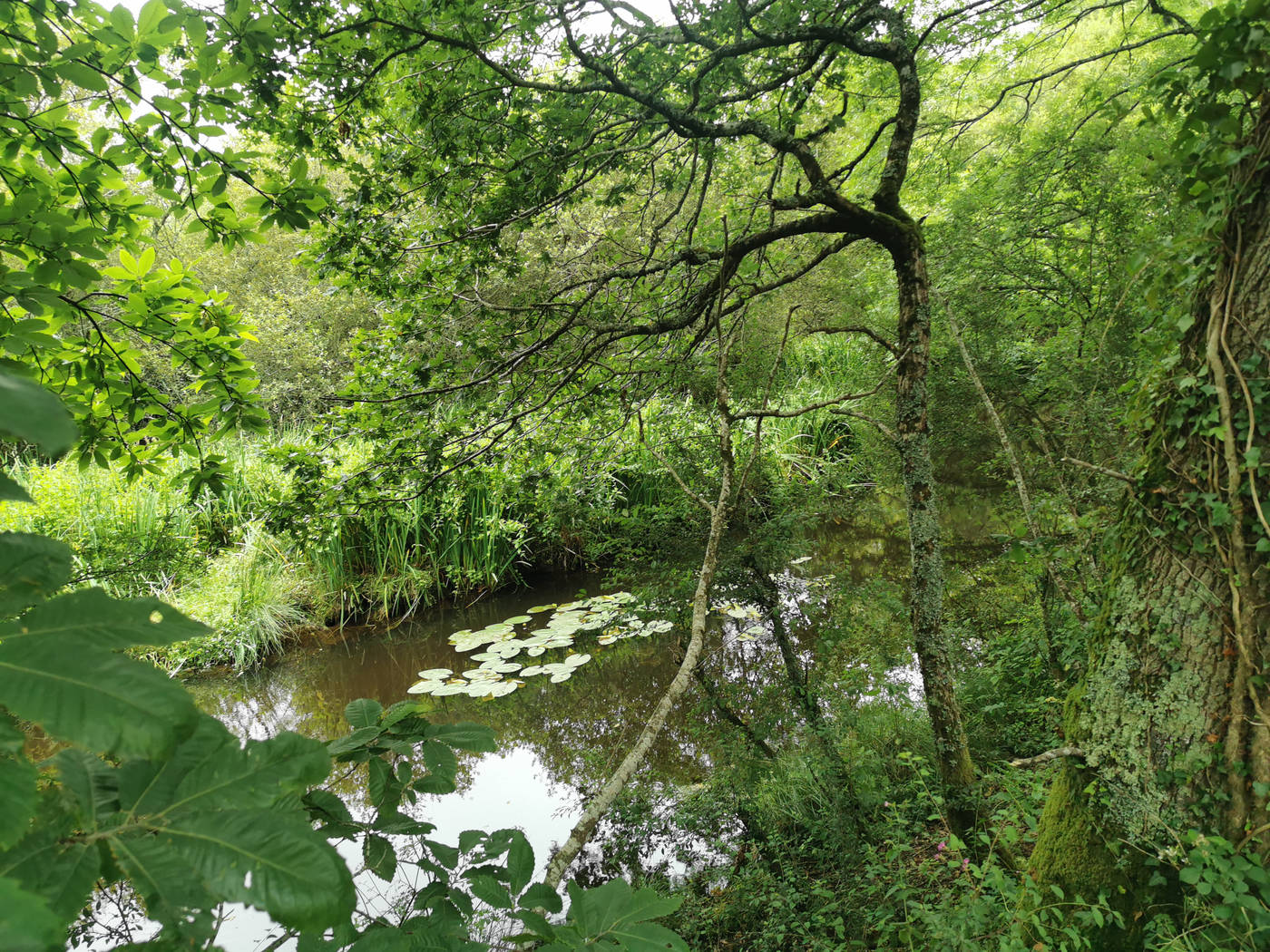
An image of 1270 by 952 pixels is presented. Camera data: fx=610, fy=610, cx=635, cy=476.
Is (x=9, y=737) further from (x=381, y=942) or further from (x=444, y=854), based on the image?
(x=444, y=854)

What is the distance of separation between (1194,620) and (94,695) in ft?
6.86

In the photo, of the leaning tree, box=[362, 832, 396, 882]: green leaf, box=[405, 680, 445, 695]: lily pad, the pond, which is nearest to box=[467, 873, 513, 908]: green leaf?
box=[362, 832, 396, 882]: green leaf

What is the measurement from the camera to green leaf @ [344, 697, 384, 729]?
0.98 m

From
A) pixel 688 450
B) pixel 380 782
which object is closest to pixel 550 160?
pixel 688 450

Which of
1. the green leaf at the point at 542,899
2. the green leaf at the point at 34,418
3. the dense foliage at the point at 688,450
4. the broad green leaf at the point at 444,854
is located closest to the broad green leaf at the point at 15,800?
the dense foliage at the point at 688,450

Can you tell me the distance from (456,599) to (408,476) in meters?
4.55

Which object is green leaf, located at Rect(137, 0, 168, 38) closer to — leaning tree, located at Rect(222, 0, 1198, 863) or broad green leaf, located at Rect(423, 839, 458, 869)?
leaning tree, located at Rect(222, 0, 1198, 863)

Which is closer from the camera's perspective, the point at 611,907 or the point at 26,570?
the point at 26,570

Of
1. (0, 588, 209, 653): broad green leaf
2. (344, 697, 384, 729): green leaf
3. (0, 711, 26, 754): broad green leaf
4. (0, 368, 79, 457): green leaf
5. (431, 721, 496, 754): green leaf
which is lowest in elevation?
(431, 721, 496, 754): green leaf

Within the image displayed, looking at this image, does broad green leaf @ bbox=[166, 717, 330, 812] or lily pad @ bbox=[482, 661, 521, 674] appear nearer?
broad green leaf @ bbox=[166, 717, 330, 812]

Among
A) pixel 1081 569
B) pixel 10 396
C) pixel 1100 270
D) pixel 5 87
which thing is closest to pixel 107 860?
pixel 10 396

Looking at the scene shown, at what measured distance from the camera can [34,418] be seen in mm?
386

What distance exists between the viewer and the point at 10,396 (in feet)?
1.27

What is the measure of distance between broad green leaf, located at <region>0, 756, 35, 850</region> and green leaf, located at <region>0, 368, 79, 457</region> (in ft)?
0.74
